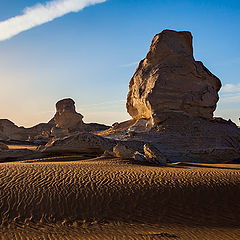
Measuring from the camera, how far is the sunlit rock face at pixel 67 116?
117 ft

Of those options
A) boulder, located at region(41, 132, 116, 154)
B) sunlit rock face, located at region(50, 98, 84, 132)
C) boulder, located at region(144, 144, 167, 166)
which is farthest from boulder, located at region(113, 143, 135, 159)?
sunlit rock face, located at region(50, 98, 84, 132)

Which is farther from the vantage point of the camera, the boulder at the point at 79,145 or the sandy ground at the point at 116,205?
the boulder at the point at 79,145

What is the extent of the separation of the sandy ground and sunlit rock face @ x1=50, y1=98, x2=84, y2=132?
91.8 ft

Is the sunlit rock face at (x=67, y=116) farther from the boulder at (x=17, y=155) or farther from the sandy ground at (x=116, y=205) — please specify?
the sandy ground at (x=116, y=205)

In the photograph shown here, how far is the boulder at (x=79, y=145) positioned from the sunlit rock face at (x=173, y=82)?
4.94m

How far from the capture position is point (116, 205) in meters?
6.05

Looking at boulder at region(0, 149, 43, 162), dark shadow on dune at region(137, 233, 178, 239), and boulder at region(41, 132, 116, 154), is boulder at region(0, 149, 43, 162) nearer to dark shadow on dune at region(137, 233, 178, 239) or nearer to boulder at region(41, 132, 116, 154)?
boulder at region(41, 132, 116, 154)

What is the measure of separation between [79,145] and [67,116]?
21.8 metres

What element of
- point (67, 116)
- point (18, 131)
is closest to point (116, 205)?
point (67, 116)

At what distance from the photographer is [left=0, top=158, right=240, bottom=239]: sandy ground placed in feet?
16.6

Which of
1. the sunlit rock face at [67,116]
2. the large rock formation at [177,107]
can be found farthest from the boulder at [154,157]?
the sunlit rock face at [67,116]

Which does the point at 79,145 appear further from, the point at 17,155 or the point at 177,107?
the point at 177,107

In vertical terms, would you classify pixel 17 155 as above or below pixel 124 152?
below

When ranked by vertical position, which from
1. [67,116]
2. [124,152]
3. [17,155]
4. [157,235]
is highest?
[67,116]
